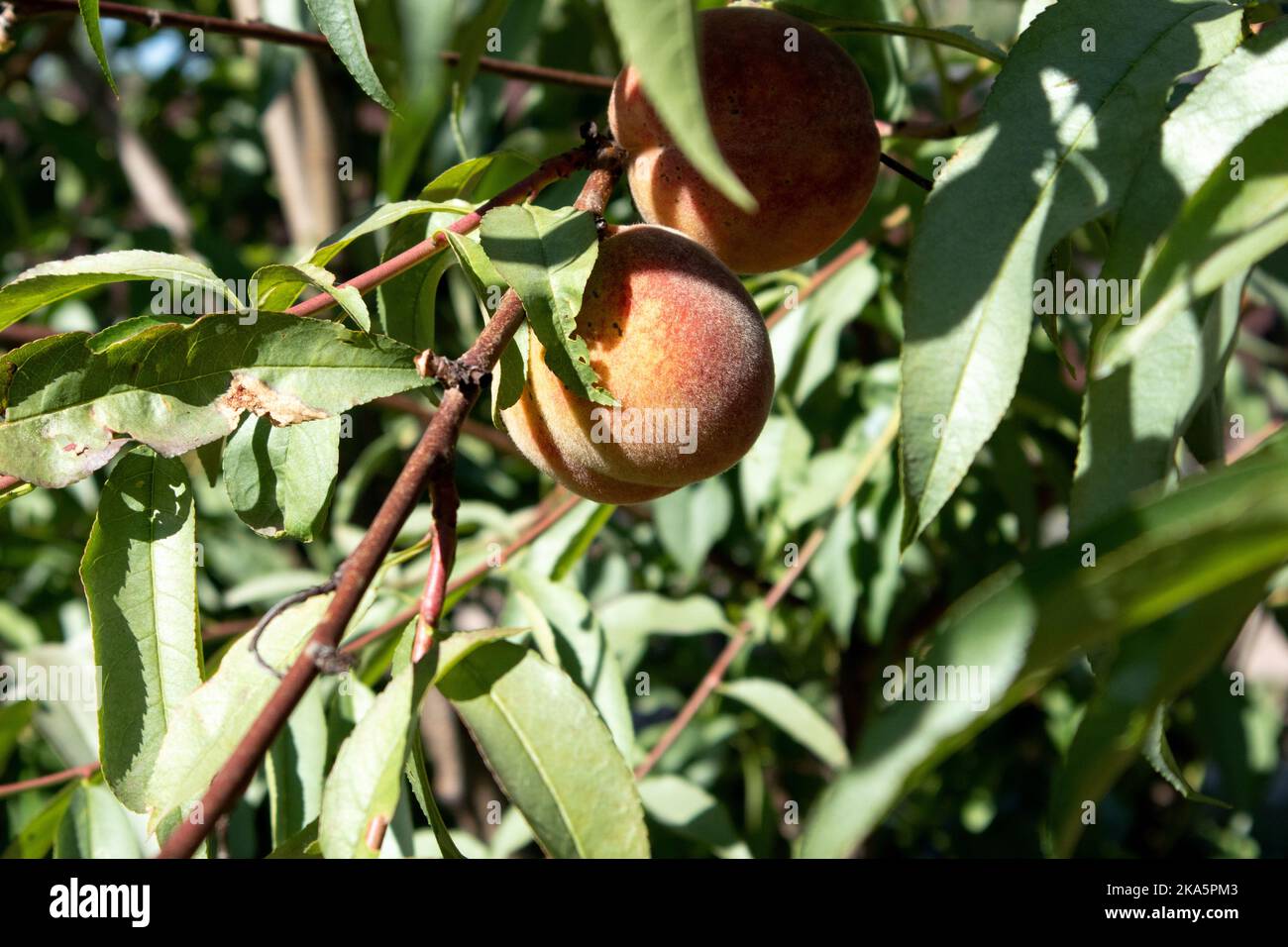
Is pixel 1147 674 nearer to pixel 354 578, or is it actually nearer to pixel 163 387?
pixel 354 578

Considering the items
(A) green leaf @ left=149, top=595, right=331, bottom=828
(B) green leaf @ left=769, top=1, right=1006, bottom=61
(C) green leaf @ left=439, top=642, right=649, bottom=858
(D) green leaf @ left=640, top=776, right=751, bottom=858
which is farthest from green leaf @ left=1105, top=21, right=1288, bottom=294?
(D) green leaf @ left=640, top=776, right=751, bottom=858

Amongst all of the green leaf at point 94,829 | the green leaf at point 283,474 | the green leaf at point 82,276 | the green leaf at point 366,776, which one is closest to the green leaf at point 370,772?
the green leaf at point 366,776

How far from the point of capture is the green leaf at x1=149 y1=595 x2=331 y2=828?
29.9 inches

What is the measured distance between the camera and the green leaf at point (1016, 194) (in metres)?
0.68

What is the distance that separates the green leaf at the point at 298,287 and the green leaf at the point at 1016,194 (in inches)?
13.5

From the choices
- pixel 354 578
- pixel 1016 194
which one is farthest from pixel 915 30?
pixel 354 578

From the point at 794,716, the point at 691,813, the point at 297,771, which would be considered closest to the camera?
the point at 297,771

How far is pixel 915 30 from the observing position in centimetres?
93

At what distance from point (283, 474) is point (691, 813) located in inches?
33.0

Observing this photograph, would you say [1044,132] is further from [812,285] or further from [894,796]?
[812,285]
